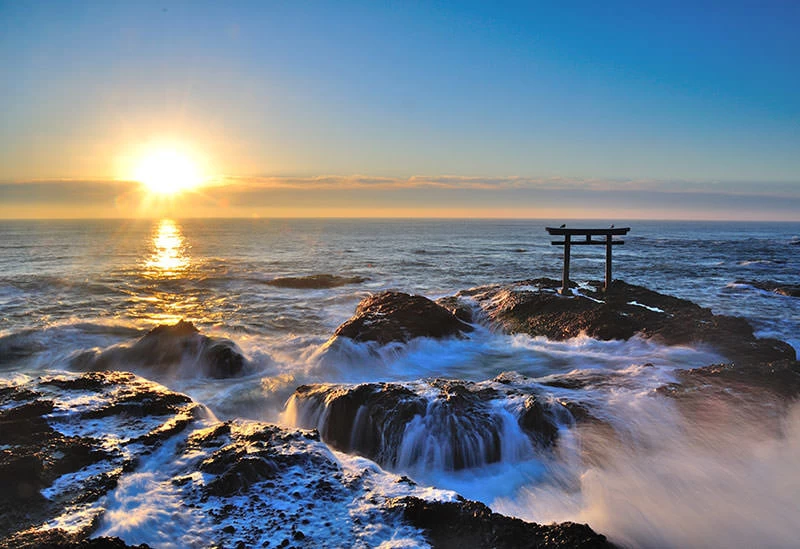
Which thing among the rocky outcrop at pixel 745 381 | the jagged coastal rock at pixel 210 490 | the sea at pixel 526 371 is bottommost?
the sea at pixel 526 371

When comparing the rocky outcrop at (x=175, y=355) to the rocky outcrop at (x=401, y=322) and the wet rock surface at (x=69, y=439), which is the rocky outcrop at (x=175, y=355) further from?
the rocky outcrop at (x=401, y=322)

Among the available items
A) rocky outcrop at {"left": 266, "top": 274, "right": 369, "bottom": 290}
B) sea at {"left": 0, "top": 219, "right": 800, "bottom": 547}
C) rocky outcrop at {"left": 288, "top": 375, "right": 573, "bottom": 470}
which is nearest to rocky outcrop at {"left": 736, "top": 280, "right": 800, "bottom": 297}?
sea at {"left": 0, "top": 219, "right": 800, "bottom": 547}

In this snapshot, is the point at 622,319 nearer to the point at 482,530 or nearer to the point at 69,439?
the point at 482,530

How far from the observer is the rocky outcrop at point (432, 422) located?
26.6 ft

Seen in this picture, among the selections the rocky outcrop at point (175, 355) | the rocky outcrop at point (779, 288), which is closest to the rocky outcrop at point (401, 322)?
the rocky outcrop at point (175, 355)

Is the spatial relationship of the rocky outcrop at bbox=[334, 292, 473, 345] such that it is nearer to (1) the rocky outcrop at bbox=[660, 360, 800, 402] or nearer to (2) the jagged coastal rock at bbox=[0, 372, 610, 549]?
(2) the jagged coastal rock at bbox=[0, 372, 610, 549]

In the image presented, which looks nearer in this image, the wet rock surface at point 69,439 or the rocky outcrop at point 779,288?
the wet rock surface at point 69,439

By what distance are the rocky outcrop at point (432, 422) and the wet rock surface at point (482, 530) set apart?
231 centimetres

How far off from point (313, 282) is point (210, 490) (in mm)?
23221

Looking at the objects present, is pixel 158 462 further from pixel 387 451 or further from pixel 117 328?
pixel 117 328

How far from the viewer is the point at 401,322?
15.3 metres

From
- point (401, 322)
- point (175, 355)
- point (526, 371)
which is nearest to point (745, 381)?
point (526, 371)

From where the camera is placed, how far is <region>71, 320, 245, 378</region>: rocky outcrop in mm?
12898

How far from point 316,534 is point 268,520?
0.62 meters
